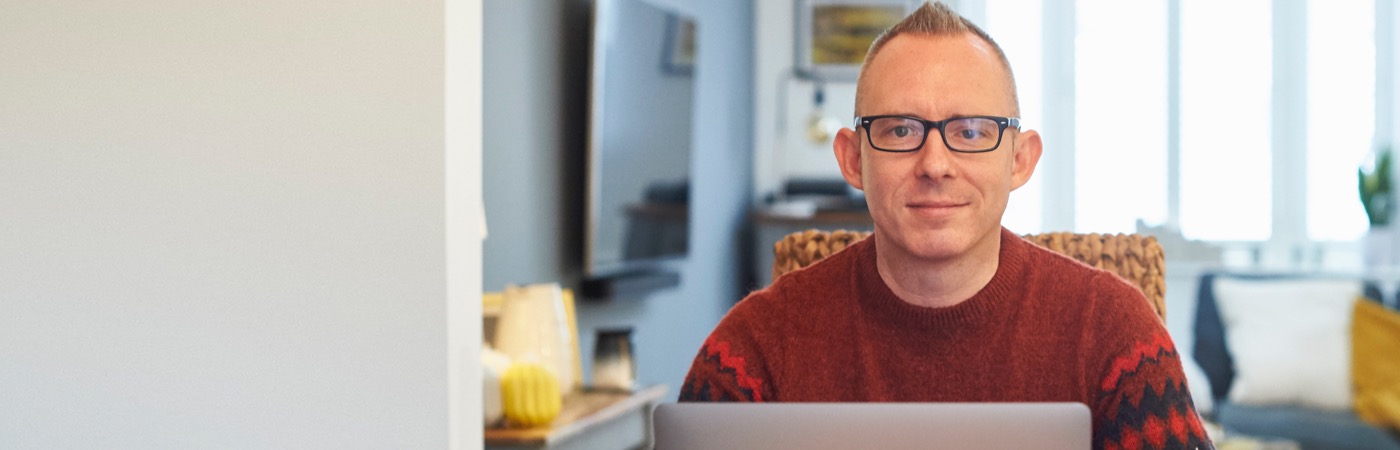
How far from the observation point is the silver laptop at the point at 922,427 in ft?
3.11

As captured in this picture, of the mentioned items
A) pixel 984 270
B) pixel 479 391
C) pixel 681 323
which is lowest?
pixel 681 323

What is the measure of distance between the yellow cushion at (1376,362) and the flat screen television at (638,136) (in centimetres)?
232

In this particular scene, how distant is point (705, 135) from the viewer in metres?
5.45

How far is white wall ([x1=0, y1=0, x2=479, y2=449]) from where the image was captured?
1.17m

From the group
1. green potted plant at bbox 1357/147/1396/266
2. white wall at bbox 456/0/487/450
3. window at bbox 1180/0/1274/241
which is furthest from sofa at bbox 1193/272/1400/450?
white wall at bbox 456/0/487/450

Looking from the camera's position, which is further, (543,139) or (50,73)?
(543,139)

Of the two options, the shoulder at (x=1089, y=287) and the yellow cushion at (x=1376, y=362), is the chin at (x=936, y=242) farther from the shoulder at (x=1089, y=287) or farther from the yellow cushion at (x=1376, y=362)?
the yellow cushion at (x=1376, y=362)

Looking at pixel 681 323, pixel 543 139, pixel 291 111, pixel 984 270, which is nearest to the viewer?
pixel 291 111

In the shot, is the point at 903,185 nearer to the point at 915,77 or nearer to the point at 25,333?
the point at 915,77

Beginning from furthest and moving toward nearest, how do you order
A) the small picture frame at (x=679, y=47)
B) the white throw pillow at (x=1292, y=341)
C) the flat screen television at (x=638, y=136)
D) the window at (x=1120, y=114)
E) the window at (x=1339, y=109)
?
1. the window at (x=1120, y=114)
2. the window at (x=1339, y=109)
3. the white throw pillow at (x=1292, y=341)
4. the small picture frame at (x=679, y=47)
5. the flat screen television at (x=638, y=136)

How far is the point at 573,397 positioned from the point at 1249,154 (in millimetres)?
4115

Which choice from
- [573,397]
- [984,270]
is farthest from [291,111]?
[573,397]

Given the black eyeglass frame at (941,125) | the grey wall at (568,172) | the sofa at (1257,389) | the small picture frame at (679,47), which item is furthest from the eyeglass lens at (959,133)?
the sofa at (1257,389)

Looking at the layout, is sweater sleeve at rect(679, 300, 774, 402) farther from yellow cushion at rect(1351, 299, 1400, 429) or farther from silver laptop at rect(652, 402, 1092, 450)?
yellow cushion at rect(1351, 299, 1400, 429)
